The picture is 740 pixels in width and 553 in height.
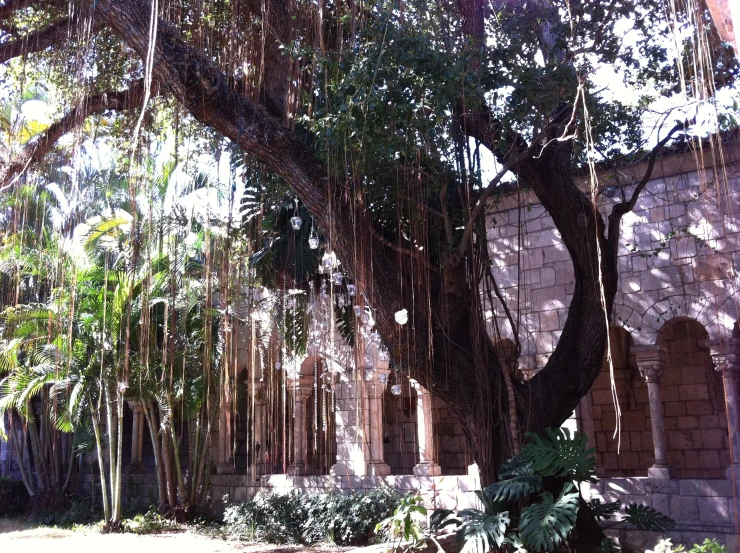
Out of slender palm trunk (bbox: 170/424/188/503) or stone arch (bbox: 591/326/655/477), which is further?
slender palm trunk (bbox: 170/424/188/503)

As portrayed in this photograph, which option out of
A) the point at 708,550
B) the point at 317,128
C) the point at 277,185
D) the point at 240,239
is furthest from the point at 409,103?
the point at 240,239

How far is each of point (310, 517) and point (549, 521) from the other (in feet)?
15.4

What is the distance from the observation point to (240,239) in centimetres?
912

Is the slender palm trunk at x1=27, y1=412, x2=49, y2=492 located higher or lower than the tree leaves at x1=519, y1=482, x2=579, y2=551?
higher

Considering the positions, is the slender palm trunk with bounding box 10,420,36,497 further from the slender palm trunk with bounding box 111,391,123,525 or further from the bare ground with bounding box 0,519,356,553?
the slender palm trunk with bounding box 111,391,123,525

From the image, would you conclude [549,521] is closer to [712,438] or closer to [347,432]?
[712,438]

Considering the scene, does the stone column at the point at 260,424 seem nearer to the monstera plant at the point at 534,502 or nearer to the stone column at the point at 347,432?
the stone column at the point at 347,432

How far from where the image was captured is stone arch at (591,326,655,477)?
10023mm

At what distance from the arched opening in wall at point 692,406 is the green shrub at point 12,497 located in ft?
37.0

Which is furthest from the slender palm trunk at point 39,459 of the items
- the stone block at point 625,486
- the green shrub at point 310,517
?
the stone block at point 625,486

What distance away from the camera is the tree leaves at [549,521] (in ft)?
16.9

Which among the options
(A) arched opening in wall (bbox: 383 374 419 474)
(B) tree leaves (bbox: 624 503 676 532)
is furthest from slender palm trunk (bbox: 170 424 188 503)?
(B) tree leaves (bbox: 624 503 676 532)

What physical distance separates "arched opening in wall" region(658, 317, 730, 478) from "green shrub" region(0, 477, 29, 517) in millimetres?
11279

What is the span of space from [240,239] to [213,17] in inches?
109
